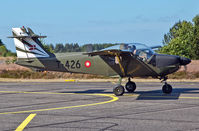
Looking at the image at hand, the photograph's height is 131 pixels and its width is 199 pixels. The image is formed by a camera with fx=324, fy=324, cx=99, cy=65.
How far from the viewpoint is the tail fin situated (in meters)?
17.7

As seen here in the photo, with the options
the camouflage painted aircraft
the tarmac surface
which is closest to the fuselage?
the camouflage painted aircraft

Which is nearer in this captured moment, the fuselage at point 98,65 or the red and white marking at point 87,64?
the fuselage at point 98,65

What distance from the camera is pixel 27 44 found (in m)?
17.9

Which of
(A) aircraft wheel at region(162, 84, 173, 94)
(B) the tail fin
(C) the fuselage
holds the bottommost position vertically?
(A) aircraft wheel at region(162, 84, 173, 94)

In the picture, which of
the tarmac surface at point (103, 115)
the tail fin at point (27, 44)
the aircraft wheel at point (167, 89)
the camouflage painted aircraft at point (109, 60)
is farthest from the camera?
the tail fin at point (27, 44)

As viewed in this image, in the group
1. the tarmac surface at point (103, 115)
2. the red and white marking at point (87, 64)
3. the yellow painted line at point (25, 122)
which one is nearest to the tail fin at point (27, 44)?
the red and white marking at point (87, 64)

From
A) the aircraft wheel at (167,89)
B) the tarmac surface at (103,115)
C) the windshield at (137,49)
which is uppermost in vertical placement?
the windshield at (137,49)

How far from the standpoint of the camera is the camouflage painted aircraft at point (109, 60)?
633 inches

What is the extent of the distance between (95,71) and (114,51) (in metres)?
2.16

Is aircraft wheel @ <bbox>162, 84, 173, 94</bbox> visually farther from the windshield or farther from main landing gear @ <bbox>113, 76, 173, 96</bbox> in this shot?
the windshield

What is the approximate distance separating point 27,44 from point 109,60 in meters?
4.70

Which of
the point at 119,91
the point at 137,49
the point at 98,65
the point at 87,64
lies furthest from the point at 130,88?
the point at 87,64

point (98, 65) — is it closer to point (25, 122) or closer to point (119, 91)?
point (119, 91)

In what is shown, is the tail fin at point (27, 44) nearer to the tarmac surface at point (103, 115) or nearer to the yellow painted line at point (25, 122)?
the tarmac surface at point (103, 115)
